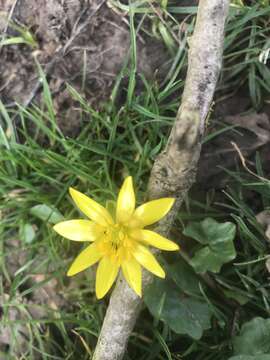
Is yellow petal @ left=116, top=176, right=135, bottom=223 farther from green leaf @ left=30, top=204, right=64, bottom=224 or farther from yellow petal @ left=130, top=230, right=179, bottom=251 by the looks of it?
green leaf @ left=30, top=204, right=64, bottom=224

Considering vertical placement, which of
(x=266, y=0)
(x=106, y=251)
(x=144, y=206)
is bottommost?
(x=106, y=251)

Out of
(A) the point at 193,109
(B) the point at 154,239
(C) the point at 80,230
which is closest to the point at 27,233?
(C) the point at 80,230

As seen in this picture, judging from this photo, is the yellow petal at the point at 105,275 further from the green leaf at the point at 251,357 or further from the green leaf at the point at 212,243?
the green leaf at the point at 251,357

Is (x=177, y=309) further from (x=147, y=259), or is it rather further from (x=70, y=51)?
(x=70, y=51)

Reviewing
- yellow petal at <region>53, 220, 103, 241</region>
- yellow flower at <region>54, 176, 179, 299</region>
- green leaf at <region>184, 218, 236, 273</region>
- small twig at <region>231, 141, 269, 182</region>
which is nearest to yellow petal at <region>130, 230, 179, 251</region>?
yellow flower at <region>54, 176, 179, 299</region>

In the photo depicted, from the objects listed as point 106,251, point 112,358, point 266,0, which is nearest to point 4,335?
point 112,358

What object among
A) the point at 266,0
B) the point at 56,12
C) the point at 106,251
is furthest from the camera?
the point at 56,12

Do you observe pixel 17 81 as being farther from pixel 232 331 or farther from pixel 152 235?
pixel 232 331
